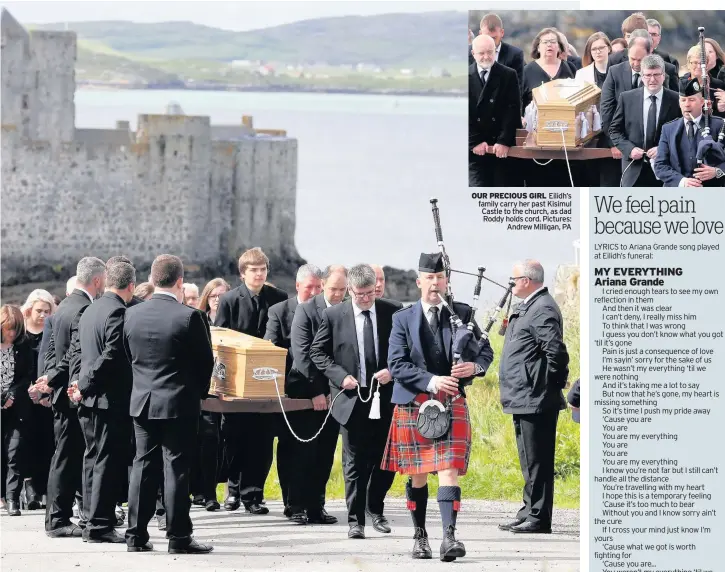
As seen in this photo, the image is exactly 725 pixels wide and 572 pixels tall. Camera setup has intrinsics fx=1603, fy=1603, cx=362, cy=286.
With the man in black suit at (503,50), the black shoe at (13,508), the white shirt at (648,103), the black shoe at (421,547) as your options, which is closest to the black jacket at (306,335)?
the black shoe at (421,547)

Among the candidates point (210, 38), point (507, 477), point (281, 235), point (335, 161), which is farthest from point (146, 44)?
point (507, 477)

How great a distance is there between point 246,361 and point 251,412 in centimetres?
75

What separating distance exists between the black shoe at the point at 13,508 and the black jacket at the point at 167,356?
2.21m

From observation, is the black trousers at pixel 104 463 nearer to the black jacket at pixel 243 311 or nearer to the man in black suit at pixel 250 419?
the man in black suit at pixel 250 419

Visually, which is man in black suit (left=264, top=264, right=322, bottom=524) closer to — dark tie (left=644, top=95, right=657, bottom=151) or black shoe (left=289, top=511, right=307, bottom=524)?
black shoe (left=289, top=511, right=307, bottom=524)

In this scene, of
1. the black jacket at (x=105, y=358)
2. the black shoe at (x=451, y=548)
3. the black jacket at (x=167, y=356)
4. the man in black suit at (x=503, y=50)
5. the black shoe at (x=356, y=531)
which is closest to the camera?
the black shoe at (x=451, y=548)

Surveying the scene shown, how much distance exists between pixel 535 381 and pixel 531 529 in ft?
3.05

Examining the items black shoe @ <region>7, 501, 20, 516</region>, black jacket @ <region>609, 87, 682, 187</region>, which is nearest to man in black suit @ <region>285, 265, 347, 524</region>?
black jacket @ <region>609, 87, 682, 187</region>

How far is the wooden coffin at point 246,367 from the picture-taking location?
33.2ft

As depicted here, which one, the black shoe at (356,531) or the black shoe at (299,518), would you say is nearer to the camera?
the black shoe at (356,531)

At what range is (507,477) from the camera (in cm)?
1315

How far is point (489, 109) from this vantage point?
424 inches

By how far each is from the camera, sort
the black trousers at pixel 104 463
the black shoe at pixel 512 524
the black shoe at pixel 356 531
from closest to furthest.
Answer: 1. the black trousers at pixel 104 463
2. the black shoe at pixel 356 531
3. the black shoe at pixel 512 524

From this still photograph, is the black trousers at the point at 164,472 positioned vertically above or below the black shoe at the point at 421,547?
above
